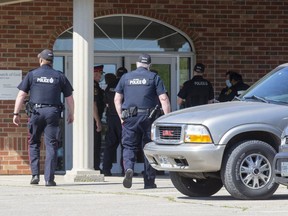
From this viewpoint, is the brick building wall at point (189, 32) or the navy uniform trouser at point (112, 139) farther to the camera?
the brick building wall at point (189, 32)

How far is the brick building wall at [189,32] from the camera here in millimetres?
17562

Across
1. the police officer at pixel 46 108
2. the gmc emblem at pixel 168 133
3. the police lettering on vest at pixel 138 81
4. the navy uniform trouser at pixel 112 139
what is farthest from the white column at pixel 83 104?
the gmc emblem at pixel 168 133

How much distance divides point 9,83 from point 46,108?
3.77m

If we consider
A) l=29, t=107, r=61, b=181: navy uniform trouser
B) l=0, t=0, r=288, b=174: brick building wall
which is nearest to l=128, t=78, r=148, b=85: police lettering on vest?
l=29, t=107, r=61, b=181: navy uniform trouser

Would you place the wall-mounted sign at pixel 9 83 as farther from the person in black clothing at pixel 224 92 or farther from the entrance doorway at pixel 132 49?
the person in black clothing at pixel 224 92

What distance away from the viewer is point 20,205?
1115cm

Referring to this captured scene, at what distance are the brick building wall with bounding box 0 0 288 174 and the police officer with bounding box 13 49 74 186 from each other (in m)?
3.54

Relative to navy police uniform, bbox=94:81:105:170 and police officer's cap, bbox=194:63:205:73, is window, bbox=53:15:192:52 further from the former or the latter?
police officer's cap, bbox=194:63:205:73

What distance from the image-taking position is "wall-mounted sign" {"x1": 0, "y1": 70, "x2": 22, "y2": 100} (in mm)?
17547

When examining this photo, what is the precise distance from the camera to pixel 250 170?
11438 mm

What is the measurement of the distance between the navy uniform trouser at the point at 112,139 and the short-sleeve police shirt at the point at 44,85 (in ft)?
11.2

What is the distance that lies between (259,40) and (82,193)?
706cm

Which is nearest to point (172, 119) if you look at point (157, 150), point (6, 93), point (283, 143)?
point (157, 150)

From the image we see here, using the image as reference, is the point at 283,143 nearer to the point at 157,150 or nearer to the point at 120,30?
the point at 157,150
